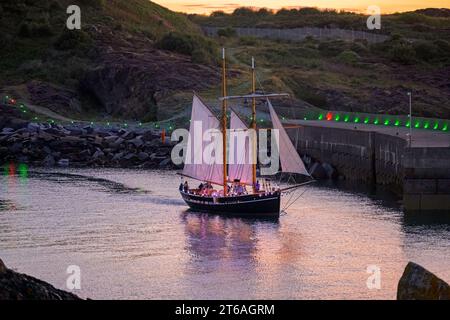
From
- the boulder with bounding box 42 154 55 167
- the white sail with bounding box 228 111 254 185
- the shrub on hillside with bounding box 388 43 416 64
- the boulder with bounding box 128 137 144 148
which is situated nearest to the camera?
the white sail with bounding box 228 111 254 185

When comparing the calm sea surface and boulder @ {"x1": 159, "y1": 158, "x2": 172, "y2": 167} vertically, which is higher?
boulder @ {"x1": 159, "y1": 158, "x2": 172, "y2": 167}

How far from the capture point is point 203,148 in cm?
7231

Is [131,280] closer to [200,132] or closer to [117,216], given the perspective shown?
[117,216]

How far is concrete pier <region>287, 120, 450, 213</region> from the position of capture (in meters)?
65.3

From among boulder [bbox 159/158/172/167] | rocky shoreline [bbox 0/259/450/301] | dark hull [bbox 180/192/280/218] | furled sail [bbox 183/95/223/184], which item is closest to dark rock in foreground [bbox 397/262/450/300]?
rocky shoreline [bbox 0/259/450/301]

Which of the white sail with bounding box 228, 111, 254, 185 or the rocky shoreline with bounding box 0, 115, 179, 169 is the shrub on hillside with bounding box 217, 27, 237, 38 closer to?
the rocky shoreline with bounding box 0, 115, 179, 169

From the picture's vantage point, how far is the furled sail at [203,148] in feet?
235

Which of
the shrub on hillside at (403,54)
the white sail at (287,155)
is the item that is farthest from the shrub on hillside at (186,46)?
the white sail at (287,155)

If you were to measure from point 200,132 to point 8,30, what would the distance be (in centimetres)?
8017

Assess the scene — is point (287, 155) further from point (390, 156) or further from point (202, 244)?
point (202, 244)

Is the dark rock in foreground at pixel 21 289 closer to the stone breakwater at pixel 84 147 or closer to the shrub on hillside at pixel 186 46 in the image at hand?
the stone breakwater at pixel 84 147

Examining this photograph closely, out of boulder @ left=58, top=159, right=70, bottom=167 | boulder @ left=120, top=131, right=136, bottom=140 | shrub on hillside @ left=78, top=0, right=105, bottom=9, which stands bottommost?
boulder @ left=58, top=159, right=70, bottom=167

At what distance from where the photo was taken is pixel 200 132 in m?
72.0

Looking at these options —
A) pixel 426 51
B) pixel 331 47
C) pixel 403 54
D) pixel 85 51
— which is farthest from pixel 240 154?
pixel 331 47
